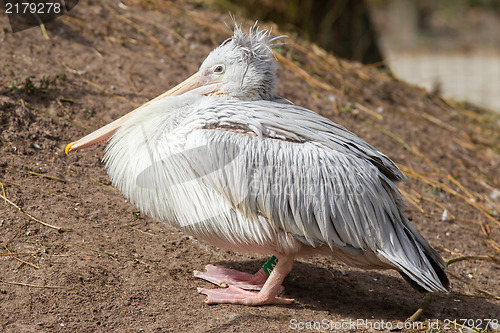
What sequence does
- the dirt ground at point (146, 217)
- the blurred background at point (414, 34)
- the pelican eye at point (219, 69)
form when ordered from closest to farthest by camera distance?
1. the dirt ground at point (146, 217)
2. the pelican eye at point (219, 69)
3. the blurred background at point (414, 34)

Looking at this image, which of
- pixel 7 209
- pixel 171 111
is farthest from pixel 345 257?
pixel 7 209

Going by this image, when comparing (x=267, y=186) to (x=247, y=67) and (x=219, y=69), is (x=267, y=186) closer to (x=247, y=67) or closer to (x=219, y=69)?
(x=247, y=67)

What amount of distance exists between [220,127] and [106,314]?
1.32m

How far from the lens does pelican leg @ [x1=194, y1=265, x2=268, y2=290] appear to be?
386cm

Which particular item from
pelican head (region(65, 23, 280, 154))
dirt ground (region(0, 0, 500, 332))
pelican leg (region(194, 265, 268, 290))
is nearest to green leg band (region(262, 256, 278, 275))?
pelican leg (region(194, 265, 268, 290))

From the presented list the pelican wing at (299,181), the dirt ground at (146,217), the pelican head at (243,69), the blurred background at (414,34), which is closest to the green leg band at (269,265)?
the dirt ground at (146,217)

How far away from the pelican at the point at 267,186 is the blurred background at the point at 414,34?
3.65m

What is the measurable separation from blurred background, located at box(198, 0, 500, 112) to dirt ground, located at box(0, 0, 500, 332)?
92 centimetres

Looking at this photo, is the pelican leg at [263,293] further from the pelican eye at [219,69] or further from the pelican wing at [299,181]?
the pelican eye at [219,69]

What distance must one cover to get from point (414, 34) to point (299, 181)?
13911 millimetres

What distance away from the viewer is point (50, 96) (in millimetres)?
5016

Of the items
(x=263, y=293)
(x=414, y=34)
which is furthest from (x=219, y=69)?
(x=414, y=34)

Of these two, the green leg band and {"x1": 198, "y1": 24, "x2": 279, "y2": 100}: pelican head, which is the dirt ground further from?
{"x1": 198, "y1": 24, "x2": 279, "y2": 100}: pelican head

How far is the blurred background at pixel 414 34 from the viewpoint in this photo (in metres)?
8.17
